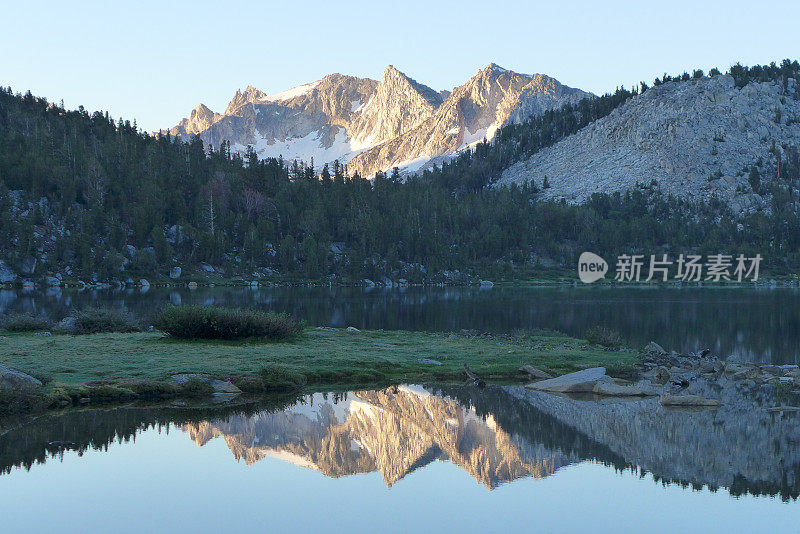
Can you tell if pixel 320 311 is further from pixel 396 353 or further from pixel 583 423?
pixel 583 423

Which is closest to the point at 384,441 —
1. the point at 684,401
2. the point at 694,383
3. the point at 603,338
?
the point at 684,401

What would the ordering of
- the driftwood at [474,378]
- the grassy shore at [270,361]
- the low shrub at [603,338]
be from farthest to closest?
the low shrub at [603,338]
the driftwood at [474,378]
the grassy shore at [270,361]

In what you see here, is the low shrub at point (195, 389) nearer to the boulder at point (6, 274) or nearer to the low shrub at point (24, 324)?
the low shrub at point (24, 324)

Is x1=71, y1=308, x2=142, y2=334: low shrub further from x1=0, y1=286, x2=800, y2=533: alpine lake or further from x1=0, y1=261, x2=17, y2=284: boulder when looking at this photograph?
x1=0, y1=261, x2=17, y2=284: boulder

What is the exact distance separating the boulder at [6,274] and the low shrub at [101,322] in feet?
328

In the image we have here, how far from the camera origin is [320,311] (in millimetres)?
79750

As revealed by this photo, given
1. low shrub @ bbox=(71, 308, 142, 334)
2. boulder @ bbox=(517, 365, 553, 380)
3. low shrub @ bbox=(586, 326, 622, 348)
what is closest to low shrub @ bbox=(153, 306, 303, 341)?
low shrub @ bbox=(71, 308, 142, 334)

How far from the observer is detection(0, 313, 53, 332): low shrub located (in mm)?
45625

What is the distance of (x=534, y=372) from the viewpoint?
1435 inches

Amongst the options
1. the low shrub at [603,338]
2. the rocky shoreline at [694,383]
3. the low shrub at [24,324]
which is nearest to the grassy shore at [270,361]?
the low shrub at [603,338]

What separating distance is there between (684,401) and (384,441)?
13.3 m

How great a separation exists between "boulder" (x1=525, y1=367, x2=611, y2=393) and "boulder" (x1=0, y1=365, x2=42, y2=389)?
19.9 meters

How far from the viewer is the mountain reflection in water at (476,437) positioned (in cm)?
2088

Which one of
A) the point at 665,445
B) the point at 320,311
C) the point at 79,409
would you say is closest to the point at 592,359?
the point at 665,445
